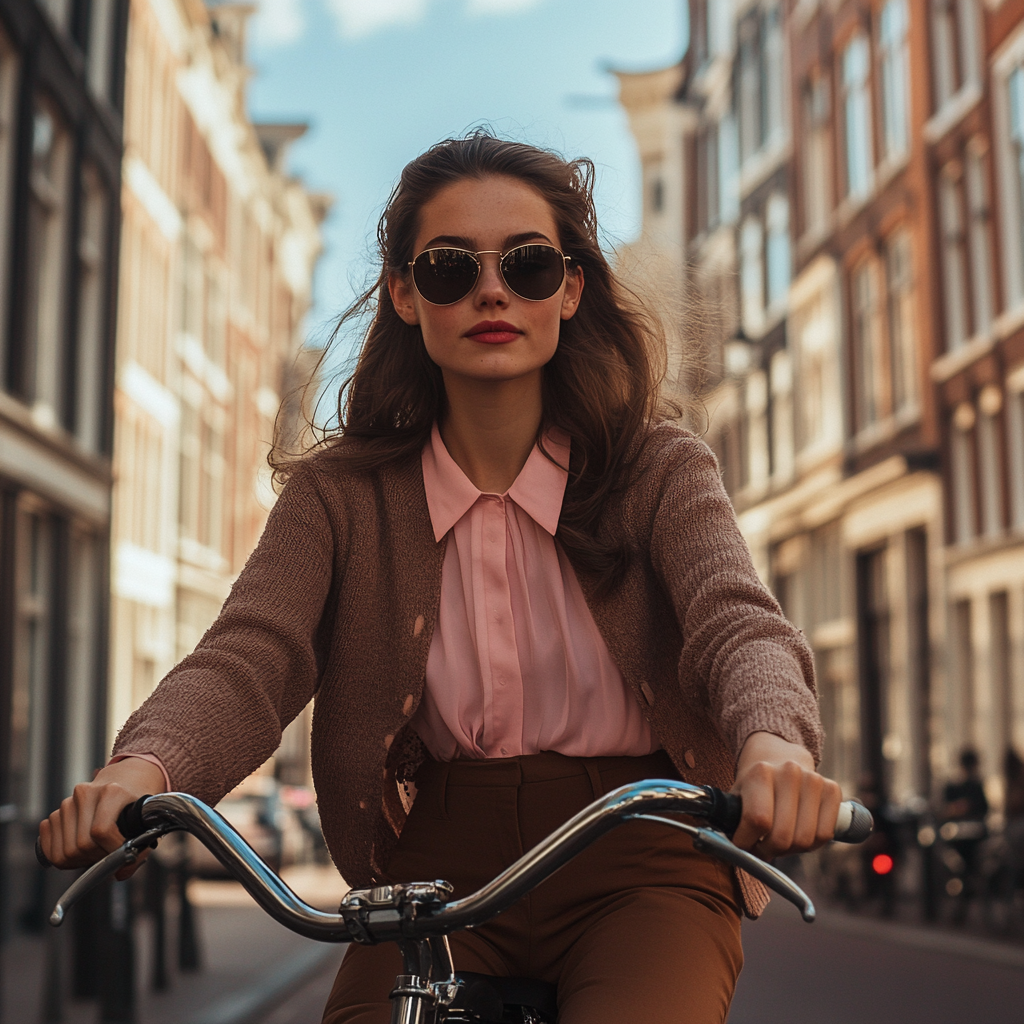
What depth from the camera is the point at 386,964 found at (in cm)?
211

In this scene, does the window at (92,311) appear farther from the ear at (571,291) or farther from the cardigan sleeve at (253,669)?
the cardigan sleeve at (253,669)

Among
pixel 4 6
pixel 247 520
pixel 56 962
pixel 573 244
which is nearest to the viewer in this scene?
pixel 573 244

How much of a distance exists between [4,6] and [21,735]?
7291 mm

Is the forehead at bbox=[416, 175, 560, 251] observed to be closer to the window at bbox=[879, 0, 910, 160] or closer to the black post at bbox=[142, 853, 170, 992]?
the black post at bbox=[142, 853, 170, 992]

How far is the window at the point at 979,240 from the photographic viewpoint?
24.6m

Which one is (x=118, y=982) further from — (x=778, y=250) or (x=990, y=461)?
(x=778, y=250)

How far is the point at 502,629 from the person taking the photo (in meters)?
2.40

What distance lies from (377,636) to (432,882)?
0.70m

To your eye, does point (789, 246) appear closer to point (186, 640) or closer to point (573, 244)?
point (186, 640)

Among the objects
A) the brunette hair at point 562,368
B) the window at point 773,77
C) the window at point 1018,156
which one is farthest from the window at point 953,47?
the brunette hair at point 562,368

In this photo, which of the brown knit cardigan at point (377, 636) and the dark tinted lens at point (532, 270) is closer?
the brown knit cardigan at point (377, 636)

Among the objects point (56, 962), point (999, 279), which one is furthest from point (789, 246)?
point (56, 962)

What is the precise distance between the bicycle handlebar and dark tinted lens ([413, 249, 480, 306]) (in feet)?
2.80

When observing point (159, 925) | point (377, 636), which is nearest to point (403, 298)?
point (377, 636)
